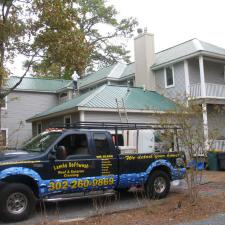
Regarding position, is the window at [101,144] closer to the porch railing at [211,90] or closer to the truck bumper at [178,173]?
the truck bumper at [178,173]

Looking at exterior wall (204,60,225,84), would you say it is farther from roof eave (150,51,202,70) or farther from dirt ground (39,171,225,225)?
dirt ground (39,171,225,225)

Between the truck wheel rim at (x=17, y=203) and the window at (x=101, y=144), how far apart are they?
226 cm

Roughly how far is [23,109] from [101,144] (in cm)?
1969

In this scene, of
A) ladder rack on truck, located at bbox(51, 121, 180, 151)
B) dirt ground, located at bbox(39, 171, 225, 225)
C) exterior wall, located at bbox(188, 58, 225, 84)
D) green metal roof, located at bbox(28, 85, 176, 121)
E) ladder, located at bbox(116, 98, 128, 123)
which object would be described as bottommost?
dirt ground, located at bbox(39, 171, 225, 225)

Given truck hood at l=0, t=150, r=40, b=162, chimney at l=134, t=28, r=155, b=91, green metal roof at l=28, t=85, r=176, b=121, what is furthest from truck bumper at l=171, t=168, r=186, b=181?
chimney at l=134, t=28, r=155, b=91

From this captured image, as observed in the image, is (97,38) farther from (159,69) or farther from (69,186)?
(69,186)

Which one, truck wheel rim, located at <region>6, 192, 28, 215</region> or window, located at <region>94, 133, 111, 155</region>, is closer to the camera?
truck wheel rim, located at <region>6, 192, 28, 215</region>

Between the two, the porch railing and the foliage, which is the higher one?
the porch railing

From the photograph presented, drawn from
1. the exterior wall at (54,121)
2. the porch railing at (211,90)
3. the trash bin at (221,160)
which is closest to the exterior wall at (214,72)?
the porch railing at (211,90)

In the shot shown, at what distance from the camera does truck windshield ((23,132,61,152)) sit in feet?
29.0

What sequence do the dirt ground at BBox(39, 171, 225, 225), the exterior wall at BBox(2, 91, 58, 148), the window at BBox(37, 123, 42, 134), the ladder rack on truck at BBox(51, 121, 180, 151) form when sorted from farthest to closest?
the exterior wall at BBox(2, 91, 58, 148), the window at BBox(37, 123, 42, 134), the ladder rack on truck at BBox(51, 121, 180, 151), the dirt ground at BBox(39, 171, 225, 225)

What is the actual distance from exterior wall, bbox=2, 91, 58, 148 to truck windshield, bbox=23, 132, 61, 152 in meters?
17.9

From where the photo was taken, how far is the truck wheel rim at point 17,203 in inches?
305

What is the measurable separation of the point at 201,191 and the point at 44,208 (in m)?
4.83
